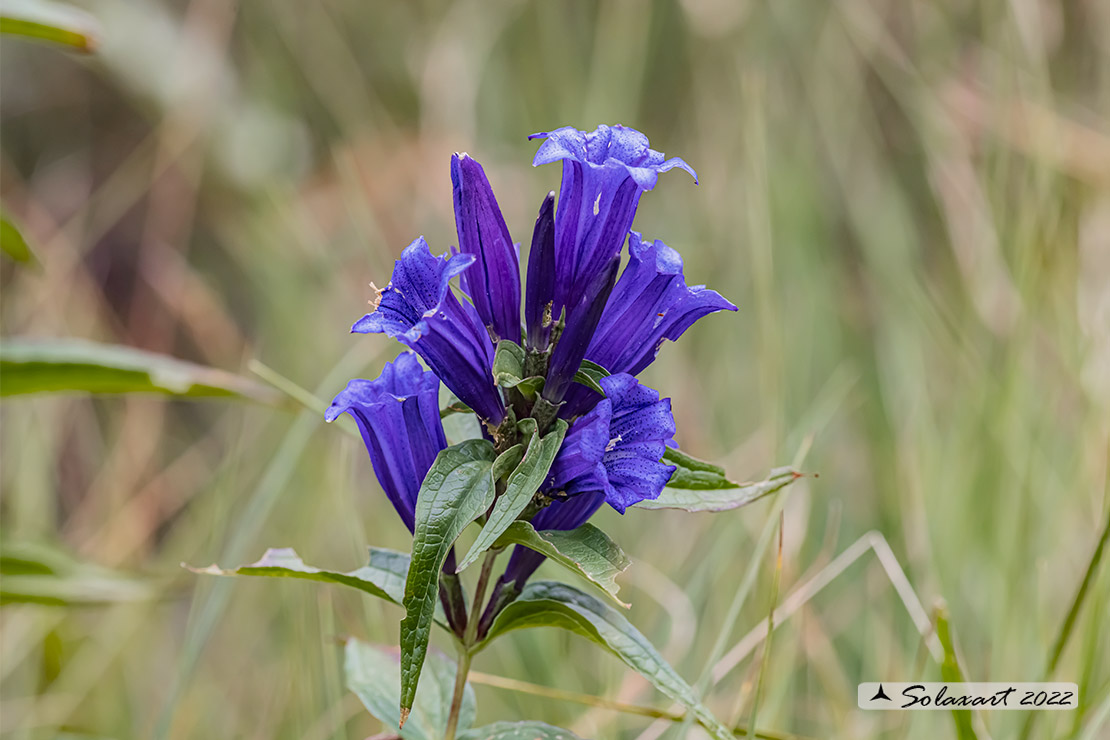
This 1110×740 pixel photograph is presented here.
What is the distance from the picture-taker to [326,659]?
3.98ft

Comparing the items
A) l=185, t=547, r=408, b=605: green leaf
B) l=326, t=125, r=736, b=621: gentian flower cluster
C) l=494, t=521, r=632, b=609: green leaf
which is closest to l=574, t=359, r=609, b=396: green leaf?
l=326, t=125, r=736, b=621: gentian flower cluster

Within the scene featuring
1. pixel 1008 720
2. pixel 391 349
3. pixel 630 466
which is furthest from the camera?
pixel 391 349

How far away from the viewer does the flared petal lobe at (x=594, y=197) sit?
0.75 metres

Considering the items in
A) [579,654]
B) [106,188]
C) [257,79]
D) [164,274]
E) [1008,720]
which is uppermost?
[257,79]

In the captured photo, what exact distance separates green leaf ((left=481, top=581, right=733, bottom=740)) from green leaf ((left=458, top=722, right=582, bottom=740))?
8cm

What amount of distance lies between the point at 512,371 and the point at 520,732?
297mm

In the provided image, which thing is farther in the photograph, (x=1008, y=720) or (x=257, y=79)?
(x=257, y=79)

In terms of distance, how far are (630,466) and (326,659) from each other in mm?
673

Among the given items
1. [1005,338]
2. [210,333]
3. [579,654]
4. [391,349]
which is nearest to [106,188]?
[210,333]

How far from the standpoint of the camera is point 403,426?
79 centimetres

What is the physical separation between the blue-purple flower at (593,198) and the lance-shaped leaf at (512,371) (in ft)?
0.18

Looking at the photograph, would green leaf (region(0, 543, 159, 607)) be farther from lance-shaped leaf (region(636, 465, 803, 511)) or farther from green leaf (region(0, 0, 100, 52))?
lance-shaped leaf (region(636, 465, 803, 511))

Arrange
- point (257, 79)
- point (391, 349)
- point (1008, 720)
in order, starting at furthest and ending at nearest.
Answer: point (257, 79) < point (391, 349) < point (1008, 720)

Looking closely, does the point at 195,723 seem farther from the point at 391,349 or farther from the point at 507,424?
the point at 507,424
